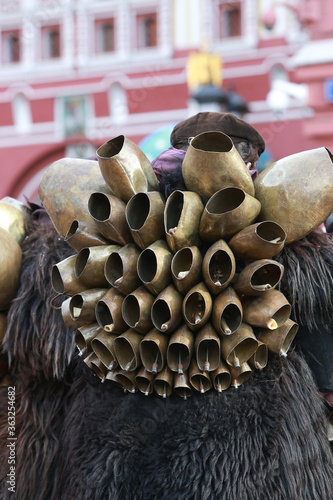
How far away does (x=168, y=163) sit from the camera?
1.47 m

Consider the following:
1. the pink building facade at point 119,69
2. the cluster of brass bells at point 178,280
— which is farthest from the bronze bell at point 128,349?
the pink building facade at point 119,69

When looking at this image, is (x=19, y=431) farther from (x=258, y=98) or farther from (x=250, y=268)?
(x=258, y=98)

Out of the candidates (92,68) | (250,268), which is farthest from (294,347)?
(92,68)

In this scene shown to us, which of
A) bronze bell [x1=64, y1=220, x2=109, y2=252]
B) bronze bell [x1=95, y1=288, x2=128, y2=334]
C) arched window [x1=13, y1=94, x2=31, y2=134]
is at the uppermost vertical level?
bronze bell [x1=64, y1=220, x2=109, y2=252]

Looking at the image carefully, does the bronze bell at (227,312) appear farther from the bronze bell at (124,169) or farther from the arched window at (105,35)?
the arched window at (105,35)

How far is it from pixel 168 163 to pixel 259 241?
0.28 meters

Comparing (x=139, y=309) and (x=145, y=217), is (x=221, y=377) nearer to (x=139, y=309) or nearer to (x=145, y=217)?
(x=139, y=309)

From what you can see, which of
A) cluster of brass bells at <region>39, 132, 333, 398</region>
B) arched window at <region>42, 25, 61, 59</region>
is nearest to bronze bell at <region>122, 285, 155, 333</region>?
cluster of brass bells at <region>39, 132, 333, 398</region>

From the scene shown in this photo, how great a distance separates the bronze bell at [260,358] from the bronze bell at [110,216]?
304 mm

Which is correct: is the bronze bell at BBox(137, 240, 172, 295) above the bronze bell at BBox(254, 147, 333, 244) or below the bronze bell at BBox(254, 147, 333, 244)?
below

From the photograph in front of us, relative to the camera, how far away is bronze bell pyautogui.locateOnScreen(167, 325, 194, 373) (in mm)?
1293

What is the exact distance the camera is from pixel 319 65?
8867 millimetres

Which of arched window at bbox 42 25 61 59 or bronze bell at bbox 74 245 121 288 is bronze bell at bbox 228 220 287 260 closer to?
bronze bell at bbox 74 245 121 288

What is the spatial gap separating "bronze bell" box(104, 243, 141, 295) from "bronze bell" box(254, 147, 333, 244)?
0.81 feet
